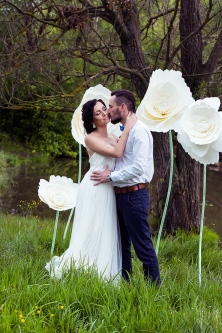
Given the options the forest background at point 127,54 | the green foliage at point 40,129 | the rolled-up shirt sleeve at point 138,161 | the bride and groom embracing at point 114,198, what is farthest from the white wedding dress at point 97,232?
the green foliage at point 40,129

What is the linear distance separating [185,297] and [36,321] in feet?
3.60

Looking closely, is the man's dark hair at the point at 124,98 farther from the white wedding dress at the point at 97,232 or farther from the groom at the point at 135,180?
the white wedding dress at the point at 97,232

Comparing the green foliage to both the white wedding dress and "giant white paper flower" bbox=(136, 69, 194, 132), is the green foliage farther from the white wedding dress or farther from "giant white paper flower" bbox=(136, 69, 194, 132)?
the white wedding dress

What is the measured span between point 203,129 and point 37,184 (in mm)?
10980

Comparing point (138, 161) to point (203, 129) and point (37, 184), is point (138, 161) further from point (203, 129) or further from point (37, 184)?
point (37, 184)

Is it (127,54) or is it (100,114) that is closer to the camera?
(100,114)

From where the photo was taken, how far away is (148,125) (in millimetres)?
3941

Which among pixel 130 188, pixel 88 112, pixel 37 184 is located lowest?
pixel 37 184

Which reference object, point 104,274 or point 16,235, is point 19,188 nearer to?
point 16,235

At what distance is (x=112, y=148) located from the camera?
360cm

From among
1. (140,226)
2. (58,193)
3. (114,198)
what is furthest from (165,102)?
(58,193)

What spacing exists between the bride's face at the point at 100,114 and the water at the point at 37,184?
5.62 m

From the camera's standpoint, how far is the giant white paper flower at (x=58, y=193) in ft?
14.4

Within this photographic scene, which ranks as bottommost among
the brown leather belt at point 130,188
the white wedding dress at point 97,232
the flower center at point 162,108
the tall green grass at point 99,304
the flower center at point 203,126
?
the tall green grass at point 99,304
